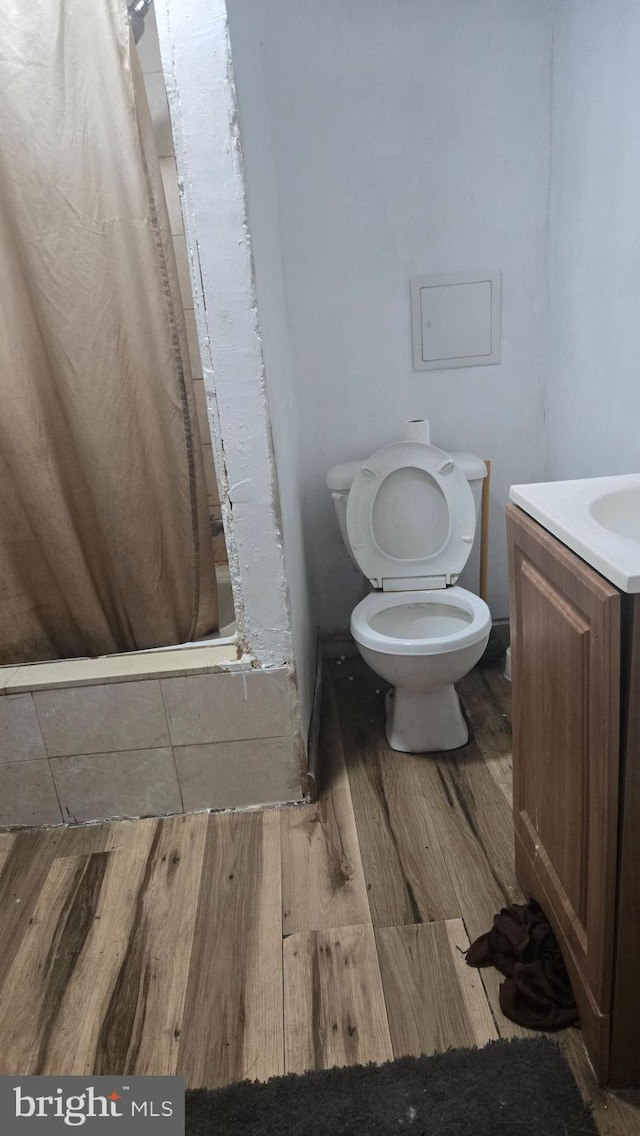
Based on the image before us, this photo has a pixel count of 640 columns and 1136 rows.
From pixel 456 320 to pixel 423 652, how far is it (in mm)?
1096

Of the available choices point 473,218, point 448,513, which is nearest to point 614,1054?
point 448,513

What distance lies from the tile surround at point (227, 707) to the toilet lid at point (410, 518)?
540mm

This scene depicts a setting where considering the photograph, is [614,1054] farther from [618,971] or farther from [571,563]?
[571,563]

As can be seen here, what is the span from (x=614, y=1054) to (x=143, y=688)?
1.20 meters

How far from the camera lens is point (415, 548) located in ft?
7.04

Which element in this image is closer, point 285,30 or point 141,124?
point 141,124

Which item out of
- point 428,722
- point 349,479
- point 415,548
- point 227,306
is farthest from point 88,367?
point 428,722

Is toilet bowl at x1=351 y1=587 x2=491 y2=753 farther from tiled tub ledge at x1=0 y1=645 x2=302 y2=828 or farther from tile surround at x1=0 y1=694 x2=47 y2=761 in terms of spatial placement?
tile surround at x1=0 y1=694 x2=47 y2=761

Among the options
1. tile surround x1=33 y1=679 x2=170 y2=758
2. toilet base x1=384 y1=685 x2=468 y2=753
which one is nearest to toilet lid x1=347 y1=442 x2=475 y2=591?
toilet base x1=384 y1=685 x2=468 y2=753

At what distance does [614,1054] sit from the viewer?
109 cm

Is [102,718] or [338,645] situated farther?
[338,645]

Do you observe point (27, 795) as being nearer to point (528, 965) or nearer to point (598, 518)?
point (528, 965)

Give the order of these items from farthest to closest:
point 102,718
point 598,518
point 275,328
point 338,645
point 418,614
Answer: point 338,645 → point 418,614 → point 275,328 → point 102,718 → point 598,518

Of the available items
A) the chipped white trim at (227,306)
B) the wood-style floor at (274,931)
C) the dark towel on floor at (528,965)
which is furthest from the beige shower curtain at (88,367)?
the dark towel on floor at (528,965)
